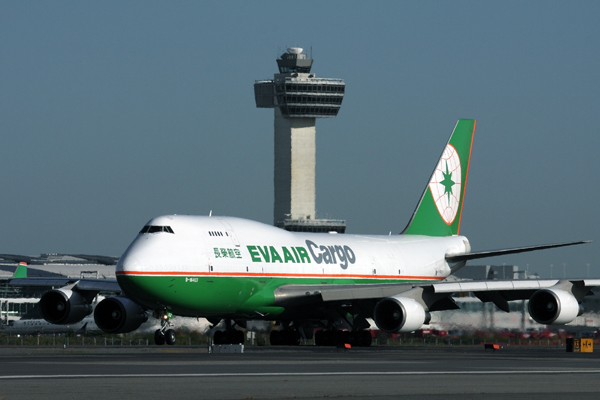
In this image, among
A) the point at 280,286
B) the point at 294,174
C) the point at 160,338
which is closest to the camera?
the point at 160,338

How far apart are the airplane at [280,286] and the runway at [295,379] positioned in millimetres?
7481

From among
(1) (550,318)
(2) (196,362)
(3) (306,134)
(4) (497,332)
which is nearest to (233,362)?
(2) (196,362)

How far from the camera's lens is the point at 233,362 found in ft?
84.7

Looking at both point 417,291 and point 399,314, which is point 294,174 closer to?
point 417,291

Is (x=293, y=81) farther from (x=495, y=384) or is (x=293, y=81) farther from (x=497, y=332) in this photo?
(x=495, y=384)

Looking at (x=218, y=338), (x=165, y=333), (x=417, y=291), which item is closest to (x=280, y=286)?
(x=218, y=338)

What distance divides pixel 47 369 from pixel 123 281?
435 inches

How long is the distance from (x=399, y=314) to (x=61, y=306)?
13.9m

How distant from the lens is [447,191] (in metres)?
49.4

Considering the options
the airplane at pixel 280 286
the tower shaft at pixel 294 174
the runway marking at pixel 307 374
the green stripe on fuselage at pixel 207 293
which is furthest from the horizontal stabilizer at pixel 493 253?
the tower shaft at pixel 294 174

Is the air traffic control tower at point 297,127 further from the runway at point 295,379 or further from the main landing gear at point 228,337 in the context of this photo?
the runway at point 295,379

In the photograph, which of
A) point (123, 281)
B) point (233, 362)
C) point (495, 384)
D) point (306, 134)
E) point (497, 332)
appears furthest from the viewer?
point (306, 134)

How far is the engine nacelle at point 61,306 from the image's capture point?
39938 millimetres

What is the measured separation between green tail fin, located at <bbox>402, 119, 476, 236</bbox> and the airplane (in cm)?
225
